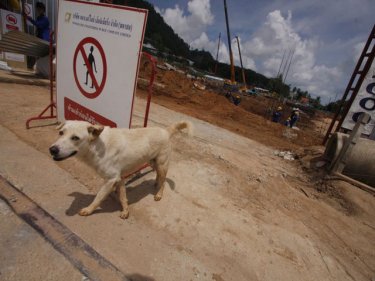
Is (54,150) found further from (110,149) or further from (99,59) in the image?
(99,59)

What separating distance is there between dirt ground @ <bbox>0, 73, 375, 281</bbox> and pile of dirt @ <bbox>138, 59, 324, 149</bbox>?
14.1ft

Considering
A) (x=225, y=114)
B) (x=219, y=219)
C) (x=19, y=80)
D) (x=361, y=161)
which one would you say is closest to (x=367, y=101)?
(x=361, y=161)

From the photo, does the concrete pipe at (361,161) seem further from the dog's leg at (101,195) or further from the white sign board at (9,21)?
the white sign board at (9,21)

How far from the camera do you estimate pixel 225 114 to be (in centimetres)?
1416

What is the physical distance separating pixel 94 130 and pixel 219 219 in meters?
2.30

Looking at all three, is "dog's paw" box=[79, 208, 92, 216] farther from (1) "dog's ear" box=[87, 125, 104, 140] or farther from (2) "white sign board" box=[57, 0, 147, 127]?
(2) "white sign board" box=[57, 0, 147, 127]

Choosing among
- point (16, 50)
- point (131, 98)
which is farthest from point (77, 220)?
point (16, 50)

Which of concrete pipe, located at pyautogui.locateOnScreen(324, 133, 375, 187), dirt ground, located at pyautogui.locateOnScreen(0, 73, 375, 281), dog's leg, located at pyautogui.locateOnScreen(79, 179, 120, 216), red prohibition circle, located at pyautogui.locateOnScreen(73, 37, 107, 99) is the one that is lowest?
dirt ground, located at pyautogui.locateOnScreen(0, 73, 375, 281)

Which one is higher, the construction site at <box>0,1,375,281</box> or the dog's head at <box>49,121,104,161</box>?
the dog's head at <box>49,121,104,161</box>

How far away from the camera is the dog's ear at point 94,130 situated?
2428 millimetres

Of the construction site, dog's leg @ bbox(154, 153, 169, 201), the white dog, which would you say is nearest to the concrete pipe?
the construction site

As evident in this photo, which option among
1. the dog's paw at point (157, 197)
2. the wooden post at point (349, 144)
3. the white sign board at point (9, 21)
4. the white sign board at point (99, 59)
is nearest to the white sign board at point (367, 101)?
the wooden post at point (349, 144)

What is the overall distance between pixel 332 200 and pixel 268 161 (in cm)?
197

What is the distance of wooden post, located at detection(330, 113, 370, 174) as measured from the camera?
5145 millimetres
